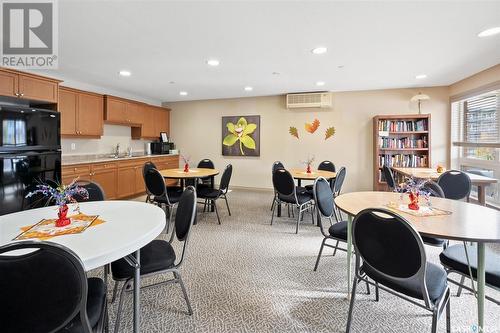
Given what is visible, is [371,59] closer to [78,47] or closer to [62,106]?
[78,47]

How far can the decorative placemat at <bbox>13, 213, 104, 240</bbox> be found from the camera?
135 centimetres

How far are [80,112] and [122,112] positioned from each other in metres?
0.96

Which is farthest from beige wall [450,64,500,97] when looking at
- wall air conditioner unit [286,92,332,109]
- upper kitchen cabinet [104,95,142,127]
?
upper kitchen cabinet [104,95,142,127]

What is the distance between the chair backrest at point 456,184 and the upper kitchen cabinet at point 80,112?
5.86 m

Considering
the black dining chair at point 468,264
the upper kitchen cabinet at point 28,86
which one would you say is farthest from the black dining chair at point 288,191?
the upper kitchen cabinet at point 28,86

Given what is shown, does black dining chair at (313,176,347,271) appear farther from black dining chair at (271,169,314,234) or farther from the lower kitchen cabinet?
the lower kitchen cabinet

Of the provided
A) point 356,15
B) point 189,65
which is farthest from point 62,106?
point 356,15

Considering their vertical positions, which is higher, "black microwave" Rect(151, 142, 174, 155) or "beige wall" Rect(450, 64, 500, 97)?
"beige wall" Rect(450, 64, 500, 97)

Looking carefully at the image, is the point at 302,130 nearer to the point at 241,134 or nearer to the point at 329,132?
the point at 329,132

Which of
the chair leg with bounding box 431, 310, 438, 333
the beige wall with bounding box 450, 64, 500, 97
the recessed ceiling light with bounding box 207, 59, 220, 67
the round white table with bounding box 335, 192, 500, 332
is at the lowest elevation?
the chair leg with bounding box 431, 310, 438, 333

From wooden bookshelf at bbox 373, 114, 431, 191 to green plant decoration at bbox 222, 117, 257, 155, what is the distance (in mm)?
2855

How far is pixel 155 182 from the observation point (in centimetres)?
351

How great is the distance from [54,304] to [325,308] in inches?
67.8

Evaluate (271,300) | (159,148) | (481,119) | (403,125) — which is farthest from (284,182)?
(159,148)
